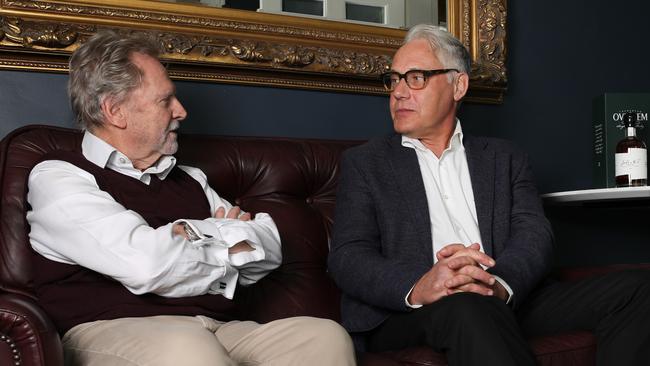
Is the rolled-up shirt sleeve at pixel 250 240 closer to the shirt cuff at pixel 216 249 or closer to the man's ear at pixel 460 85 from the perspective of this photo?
the shirt cuff at pixel 216 249

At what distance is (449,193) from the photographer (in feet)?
7.68

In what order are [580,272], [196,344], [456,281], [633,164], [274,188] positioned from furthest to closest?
[633,164] → [580,272] → [274,188] → [456,281] → [196,344]

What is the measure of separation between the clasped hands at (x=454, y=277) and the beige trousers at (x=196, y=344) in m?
0.27

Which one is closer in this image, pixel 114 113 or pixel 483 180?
pixel 114 113

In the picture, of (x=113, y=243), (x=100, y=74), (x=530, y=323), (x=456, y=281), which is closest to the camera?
(x=113, y=243)

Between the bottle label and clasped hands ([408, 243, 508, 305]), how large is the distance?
3.80 ft

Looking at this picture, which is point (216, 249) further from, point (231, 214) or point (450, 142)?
point (450, 142)

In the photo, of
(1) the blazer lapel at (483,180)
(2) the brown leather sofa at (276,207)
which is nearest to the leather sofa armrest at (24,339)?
(2) the brown leather sofa at (276,207)

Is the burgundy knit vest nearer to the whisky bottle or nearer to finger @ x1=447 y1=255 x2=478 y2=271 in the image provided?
finger @ x1=447 y1=255 x2=478 y2=271

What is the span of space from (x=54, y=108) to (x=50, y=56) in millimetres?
154

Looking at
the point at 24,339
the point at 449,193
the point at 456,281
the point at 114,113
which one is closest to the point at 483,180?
the point at 449,193

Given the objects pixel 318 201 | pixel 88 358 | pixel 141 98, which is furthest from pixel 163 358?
pixel 318 201

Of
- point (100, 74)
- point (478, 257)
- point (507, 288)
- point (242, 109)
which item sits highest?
point (100, 74)

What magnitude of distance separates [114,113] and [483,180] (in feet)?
3.46
